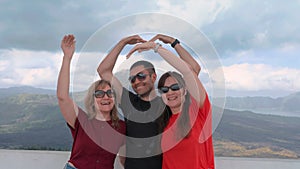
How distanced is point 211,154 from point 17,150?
67.1 inches

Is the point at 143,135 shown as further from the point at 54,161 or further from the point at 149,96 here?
the point at 54,161

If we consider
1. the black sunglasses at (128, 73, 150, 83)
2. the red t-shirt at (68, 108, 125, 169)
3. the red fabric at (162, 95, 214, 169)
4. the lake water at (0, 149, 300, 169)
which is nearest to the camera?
the red fabric at (162, 95, 214, 169)

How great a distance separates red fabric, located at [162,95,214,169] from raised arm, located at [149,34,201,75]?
216mm

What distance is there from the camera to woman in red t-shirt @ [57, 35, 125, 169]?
5.91ft

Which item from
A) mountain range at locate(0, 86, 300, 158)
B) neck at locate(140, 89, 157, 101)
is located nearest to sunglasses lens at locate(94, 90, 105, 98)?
neck at locate(140, 89, 157, 101)

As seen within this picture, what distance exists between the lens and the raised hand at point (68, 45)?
1.88m

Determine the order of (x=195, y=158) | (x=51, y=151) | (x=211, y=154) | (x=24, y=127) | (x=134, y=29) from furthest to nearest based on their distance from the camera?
(x=24, y=127) → (x=51, y=151) → (x=134, y=29) → (x=211, y=154) → (x=195, y=158)

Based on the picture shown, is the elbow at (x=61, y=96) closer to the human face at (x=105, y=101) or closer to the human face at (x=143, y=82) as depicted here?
the human face at (x=105, y=101)

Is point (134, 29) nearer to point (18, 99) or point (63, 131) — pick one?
point (63, 131)

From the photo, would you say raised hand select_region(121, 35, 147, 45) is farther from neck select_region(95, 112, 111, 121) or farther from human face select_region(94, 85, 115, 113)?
neck select_region(95, 112, 111, 121)

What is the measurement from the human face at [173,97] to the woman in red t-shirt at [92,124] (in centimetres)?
30

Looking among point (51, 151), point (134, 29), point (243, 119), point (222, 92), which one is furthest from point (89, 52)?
point (243, 119)

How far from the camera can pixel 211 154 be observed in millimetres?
1786

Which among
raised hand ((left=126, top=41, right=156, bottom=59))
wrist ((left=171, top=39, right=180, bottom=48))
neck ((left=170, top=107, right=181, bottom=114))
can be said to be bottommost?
neck ((left=170, top=107, right=181, bottom=114))
